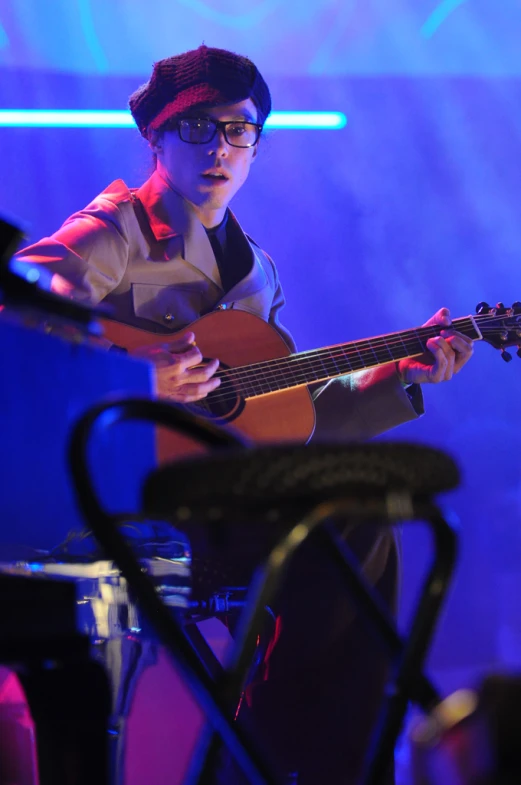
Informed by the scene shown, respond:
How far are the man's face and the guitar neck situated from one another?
51 cm

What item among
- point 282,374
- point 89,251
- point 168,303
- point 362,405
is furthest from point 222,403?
point 89,251

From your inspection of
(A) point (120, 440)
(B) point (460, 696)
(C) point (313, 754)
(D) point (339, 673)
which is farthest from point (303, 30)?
(B) point (460, 696)

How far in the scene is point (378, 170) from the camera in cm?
249

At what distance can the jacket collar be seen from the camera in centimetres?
226

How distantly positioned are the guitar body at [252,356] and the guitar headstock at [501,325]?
0.54 metres

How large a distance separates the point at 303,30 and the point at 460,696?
7.58 feet

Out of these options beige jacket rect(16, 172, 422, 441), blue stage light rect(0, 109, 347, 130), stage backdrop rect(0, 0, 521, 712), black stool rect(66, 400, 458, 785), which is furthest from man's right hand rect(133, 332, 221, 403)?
black stool rect(66, 400, 458, 785)

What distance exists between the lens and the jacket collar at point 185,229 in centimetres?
226

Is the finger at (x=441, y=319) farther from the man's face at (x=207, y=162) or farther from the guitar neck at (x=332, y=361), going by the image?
the man's face at (x=207, y=162)

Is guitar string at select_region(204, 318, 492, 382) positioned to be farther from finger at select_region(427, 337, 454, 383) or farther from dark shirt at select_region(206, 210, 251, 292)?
dark shirt at select_region(206, 210, 251, 292)

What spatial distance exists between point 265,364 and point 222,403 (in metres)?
0.16

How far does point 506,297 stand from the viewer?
2.52 metres

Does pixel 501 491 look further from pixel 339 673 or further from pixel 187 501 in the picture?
pixel 187 501

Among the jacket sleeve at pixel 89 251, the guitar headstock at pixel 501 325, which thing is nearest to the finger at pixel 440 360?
the guitar headstock at pixel 501 325
